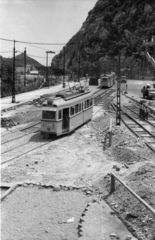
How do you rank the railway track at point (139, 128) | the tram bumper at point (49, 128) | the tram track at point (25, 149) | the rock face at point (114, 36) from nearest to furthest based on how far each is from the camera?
the tram track at point (25, 149), the tram bumper at point (49, 128), the railway track at point (139, 128), the rock face at point (114, 36)

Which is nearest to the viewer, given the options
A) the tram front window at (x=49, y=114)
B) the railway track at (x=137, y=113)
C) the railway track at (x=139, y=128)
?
the tram front window at (x=49, y=114)

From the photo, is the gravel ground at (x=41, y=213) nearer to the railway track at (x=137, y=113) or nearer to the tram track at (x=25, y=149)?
the tram track at (x=25, y=149)

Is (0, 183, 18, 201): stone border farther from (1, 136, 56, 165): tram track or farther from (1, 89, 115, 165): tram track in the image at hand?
(1, 89, 115, 165): tram track

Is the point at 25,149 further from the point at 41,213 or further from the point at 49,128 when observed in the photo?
the point at 41,213

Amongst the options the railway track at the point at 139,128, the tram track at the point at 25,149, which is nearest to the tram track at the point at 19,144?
the tram track at the point at 25,149

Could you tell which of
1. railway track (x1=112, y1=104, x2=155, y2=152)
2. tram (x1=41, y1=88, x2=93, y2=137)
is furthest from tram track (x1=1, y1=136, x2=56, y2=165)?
railway track (x1=112, y1=104, x2=155, y2=152)

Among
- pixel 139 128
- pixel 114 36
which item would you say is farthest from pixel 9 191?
pixel 114 36
